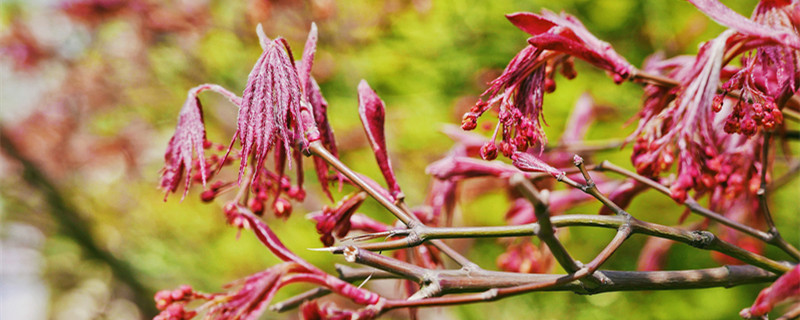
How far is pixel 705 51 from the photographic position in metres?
0.56

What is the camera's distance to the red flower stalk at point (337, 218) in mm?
645

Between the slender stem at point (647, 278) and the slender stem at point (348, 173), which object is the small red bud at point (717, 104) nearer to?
the slender stem at point (647, 278)

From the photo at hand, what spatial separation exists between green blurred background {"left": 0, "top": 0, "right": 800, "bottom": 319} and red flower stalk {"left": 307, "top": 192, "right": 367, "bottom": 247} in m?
0.43

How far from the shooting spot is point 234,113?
2168 mm

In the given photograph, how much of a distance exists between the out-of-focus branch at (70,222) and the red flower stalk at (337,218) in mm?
1788

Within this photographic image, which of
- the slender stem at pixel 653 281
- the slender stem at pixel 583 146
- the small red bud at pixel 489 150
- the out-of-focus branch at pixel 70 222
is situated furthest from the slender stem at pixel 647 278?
the out-of-focus branch at pixel 70 222

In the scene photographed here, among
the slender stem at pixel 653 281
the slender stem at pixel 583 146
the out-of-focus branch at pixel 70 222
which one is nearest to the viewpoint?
the slender stem at pixel 653 281

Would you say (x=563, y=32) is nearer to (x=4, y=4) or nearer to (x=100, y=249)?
(x=100, y=249)

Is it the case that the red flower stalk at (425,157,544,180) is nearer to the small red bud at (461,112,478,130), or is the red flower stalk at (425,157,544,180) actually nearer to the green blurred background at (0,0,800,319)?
the small red bud at (461,112,478,130)

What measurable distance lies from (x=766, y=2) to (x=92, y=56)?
2463 millimetres

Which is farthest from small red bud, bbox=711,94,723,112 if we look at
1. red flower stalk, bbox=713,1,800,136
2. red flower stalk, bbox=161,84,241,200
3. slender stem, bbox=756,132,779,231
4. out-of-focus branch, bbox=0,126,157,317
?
out-of-focus branch, bbox=0,126,157,317

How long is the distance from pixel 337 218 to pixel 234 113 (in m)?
1.62

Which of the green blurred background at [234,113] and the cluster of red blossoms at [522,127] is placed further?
the green blurred background at [234,113]

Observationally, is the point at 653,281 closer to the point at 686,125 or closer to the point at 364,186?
the point at 686,125
